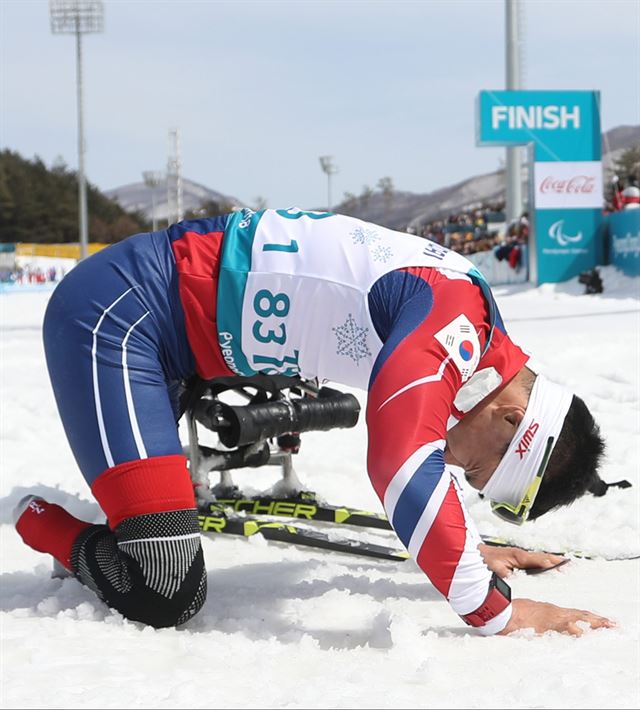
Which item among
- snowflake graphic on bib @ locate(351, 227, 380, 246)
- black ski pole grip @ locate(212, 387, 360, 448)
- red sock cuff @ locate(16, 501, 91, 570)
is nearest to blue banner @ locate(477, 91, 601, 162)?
black ski pole grip @ locate(212, 387, 360, 448)

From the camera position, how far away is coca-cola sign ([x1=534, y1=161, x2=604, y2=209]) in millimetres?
19484

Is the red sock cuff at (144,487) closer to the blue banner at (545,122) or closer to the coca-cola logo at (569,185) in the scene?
the coca-cola logo at (569,185)

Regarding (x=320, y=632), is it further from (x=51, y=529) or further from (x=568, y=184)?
(x=568, y=184)

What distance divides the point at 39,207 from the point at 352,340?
81.5 metres

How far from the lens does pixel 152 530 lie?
267cm

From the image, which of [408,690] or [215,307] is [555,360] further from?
[408,690]

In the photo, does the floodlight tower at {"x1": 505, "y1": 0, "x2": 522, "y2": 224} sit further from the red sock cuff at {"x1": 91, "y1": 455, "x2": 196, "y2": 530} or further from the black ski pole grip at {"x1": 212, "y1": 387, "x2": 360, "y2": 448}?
the red sock cuff at {"x1": 91, "y1": 455, "x2": 196, "y2": 530}

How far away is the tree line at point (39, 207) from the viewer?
7775 centimetres

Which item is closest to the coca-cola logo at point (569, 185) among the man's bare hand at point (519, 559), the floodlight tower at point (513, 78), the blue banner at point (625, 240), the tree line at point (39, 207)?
the blue banner at point (625, 240)

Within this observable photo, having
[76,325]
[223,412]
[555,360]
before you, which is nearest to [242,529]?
[223,412]

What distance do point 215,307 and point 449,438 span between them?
82 centimetres

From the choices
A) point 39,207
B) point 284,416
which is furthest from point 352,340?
point 39,207

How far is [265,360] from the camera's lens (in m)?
2.87

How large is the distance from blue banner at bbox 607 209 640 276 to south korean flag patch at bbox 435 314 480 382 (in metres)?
16.0
